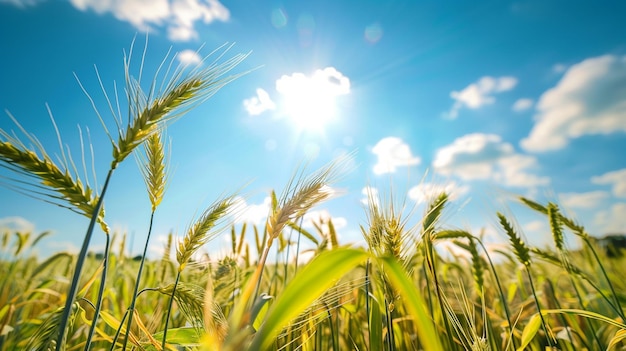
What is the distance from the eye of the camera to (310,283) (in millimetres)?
596

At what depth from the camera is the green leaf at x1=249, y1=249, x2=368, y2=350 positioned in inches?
23.4

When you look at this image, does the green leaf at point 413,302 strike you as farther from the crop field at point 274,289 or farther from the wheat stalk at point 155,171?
the wheat stalk at point 155,171

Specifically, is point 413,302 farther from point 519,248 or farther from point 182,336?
point 519,248

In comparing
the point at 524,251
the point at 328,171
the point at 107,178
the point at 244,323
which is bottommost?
the point at 244,323

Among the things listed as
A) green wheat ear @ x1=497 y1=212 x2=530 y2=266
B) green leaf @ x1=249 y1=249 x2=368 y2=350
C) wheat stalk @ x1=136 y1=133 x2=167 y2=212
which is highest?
wheat stalk @ x1=136 y1=133 x2=167 y2=212

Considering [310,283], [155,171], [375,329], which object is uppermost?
[155,171]

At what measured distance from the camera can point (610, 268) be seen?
4.16 metres

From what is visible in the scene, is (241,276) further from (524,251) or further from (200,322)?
(524,251)

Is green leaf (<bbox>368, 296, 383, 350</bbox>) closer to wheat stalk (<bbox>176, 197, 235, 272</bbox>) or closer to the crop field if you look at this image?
the crop field

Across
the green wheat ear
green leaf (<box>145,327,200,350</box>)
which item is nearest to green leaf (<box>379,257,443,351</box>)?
green leaf (<box>145,327,200,350</box>)

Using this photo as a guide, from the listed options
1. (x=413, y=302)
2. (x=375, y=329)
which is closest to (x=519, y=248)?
(x=375, y=329)

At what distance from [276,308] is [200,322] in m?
0.87

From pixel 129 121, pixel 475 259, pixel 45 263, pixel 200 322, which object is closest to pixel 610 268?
pixel 475 259

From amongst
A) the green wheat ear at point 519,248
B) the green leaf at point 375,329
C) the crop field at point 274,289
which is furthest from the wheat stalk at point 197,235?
the green wheat ear at point 519,248
